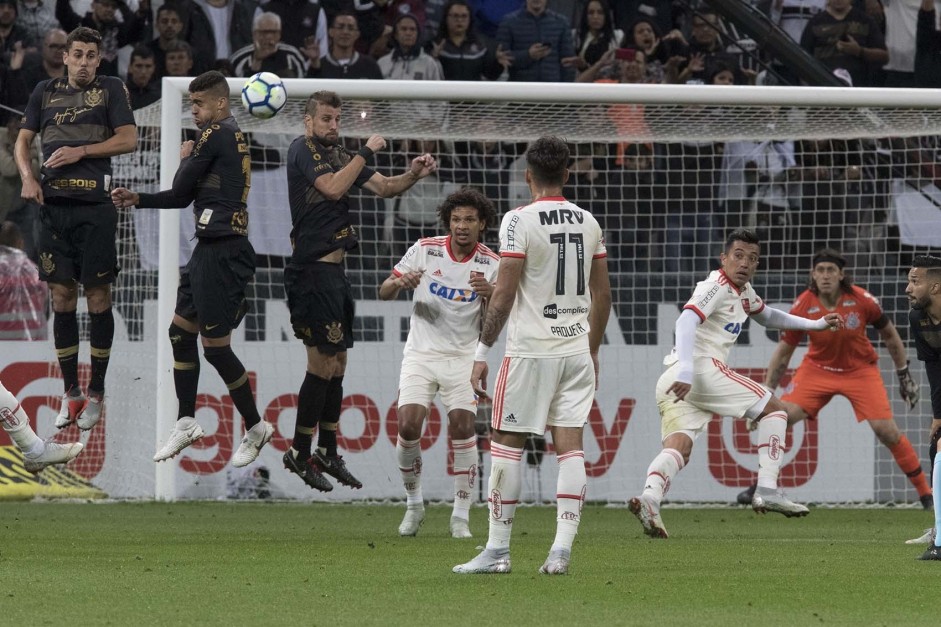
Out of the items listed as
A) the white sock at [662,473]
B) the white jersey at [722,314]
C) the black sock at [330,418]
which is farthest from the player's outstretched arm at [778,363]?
the black sock at [330,418]

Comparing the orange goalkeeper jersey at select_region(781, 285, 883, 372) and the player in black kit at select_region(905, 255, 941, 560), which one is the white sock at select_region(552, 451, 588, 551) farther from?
the orange goalkeeper jersey at select_region(781, 285, 883, 372)

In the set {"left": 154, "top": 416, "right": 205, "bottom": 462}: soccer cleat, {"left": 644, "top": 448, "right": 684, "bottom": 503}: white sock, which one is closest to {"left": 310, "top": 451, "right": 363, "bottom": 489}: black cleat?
{"left": 154, "top": 416, "right": 205, "bottom": 462}: soccer cleat

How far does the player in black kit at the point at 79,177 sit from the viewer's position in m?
9.94

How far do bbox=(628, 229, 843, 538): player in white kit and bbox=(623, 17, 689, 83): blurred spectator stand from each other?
577 centimetres

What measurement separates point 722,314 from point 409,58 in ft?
21.1

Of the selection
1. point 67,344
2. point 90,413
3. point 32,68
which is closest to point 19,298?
point 32,68

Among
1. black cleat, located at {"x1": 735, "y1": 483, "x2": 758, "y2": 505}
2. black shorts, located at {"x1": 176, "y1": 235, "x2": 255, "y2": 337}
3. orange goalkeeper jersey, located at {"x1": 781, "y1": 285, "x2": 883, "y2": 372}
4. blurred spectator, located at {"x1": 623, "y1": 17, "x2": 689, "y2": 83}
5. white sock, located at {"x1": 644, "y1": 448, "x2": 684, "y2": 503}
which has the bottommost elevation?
black cleat, located at {"x1": 735, "y1": 483, "x2": 758, "y2": 505}

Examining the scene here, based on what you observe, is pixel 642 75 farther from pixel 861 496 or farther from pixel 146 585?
pixel 146 585

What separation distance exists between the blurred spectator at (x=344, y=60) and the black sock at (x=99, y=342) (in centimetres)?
609

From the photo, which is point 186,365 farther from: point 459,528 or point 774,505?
point 774,505

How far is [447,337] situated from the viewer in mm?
10711

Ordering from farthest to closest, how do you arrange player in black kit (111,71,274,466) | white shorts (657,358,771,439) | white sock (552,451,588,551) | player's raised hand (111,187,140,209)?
white shorts (657,358,771,439), player in black kit (111,71,274,466), player's raised hand (111,187,140,209), white sock (552,451,588,551)

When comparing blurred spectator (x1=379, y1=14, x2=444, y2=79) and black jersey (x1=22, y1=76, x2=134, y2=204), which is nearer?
black jersey (x1=22, y1=76, x2=134, y2=204)

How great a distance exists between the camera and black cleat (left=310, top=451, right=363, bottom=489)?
34.5 feet
